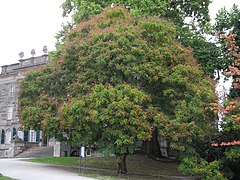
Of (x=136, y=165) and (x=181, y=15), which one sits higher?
(x=181, y=15)

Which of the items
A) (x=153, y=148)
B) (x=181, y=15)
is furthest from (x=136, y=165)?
(x=181, y=15)

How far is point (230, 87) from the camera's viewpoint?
22.5 meters

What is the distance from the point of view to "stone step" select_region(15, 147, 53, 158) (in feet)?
107

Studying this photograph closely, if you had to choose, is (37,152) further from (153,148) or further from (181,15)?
(181,15)

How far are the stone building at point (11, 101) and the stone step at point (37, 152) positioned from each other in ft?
20.9

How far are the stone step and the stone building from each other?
6367mm

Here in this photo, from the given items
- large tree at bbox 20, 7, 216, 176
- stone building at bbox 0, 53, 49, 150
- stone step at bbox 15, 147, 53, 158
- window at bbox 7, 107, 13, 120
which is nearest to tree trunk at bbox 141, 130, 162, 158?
large tree at bbox 20, 7, 216, 176

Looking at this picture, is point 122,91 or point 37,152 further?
point 37,152

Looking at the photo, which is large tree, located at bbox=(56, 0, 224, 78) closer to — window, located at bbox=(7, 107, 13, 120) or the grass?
the grass

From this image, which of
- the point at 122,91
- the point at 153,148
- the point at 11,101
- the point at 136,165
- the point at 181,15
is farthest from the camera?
the point at 11,101

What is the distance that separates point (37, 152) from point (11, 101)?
13.3 metres

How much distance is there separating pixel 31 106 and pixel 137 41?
24.3ft

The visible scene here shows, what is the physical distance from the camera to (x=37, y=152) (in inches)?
1312

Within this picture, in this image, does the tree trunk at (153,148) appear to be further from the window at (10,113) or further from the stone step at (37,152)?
the window at (10,113)
